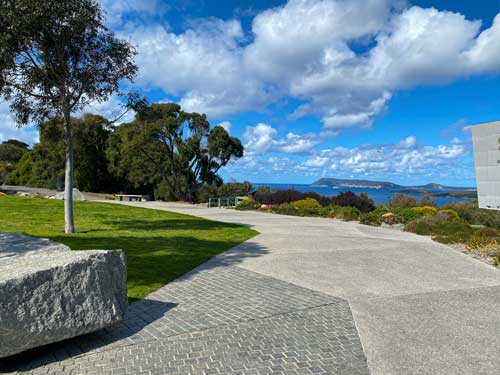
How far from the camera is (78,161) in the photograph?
3372cm

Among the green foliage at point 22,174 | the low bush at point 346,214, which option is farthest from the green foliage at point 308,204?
the green foliage at point 22,174

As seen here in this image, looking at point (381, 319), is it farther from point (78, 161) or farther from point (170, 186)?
point (78, 161)

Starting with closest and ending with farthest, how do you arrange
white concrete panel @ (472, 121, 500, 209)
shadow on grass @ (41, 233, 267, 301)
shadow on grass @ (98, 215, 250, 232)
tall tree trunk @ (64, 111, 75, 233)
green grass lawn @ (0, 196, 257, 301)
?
1. shadow on grass @ (41, 233, 267, 301)
2. green grass lawn @ (0, 196, 257, 301)
3. tall tree trunk @ (64, 111, 75, 233)
4. shadow on grass @ (98, 215, 250, 232)
5. white concrete panel @ (472, 121, 500, 209)

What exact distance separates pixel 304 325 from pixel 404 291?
249 centimetres

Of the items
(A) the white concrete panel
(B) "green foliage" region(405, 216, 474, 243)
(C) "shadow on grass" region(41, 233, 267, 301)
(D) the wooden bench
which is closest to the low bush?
(B) "green foliage" region(405, 216, 474, 243)

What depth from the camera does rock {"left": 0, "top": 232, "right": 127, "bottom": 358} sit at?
11.1 feet

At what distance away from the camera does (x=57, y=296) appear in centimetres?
368

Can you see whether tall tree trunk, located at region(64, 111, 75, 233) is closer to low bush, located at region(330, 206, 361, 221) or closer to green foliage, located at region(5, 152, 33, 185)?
low bush, located at region(330, 206, 361, 221)

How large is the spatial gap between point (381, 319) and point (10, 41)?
10.3 m

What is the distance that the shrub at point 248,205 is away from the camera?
23781 mm

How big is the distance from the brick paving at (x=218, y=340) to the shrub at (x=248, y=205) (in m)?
18.0

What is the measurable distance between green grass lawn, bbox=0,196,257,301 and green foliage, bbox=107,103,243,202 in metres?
13.0

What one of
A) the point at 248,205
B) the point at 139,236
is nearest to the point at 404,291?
the point at 139,236

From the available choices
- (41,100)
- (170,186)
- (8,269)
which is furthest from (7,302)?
(170,186)
